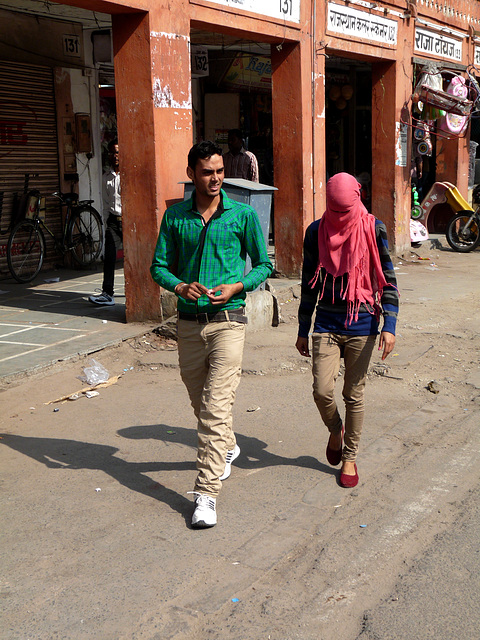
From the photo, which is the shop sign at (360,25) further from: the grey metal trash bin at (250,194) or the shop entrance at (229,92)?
the grey metal trash bin at (250,194)

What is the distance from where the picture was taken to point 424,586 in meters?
3.26

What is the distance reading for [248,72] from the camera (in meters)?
15.7

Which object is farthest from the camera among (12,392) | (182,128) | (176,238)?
(182,128)

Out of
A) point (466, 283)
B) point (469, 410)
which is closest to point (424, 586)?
point (469, 410)

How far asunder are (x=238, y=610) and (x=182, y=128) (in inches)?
233

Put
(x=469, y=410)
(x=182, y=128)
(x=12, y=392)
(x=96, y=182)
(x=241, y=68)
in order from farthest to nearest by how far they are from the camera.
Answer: (x=241, y=68), (x=96, y=182), (x=182, y=128), (x=12, y=392), (x=469, y=410)

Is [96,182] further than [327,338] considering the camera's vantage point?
Yes

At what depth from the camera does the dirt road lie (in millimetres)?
3068

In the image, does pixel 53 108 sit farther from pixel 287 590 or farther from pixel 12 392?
pixel 287 590

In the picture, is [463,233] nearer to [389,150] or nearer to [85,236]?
[389,150]

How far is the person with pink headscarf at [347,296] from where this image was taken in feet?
13.5

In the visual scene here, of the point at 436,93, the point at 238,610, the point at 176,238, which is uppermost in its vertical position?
the point at 436,93

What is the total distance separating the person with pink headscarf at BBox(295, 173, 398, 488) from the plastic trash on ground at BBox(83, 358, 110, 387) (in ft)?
8.70

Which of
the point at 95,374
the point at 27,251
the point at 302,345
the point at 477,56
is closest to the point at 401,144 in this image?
the point at 477,56
